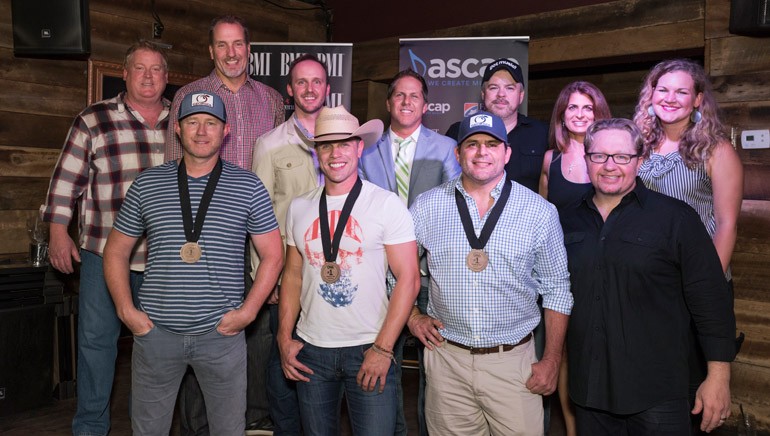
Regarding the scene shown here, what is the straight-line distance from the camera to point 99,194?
11.2 feet

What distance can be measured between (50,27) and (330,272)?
3.38m

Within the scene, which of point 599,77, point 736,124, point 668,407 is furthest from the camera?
point 599,77

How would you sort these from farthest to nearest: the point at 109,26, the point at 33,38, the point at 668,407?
the point at 109,26, the point at 33,38, the point at 668,407

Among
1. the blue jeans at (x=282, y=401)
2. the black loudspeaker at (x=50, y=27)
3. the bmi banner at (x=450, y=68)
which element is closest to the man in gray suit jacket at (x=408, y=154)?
the blue jeans at (x=282, y=401)

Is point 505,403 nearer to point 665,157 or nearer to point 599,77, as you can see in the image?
point 665,157

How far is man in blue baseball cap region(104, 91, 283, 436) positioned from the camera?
8.30 feet

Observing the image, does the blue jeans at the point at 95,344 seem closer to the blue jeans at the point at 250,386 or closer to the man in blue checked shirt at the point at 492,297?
the blue jeans at the point at 250,386

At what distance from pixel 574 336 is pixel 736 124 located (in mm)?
2698

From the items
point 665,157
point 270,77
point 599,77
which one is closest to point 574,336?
point 665,157

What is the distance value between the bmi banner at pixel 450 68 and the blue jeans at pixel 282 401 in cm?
270

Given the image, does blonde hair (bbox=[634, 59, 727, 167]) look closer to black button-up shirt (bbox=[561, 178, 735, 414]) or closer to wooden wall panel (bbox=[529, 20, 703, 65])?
black button-up shirt (bbox=[561, 178, 735, 414])

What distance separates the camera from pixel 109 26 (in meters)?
5.38

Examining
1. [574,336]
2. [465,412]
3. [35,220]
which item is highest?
[35,220]

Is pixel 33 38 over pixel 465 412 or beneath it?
over
